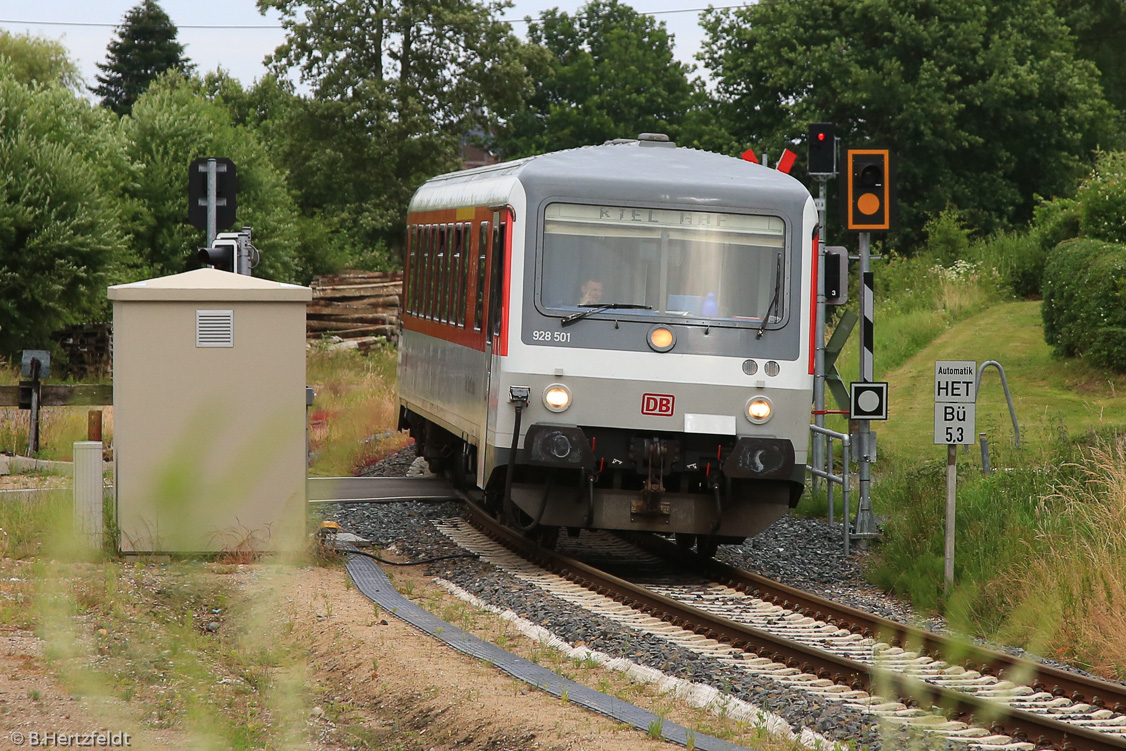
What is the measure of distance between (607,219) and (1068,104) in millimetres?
39759

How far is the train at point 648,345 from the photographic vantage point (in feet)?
37.1

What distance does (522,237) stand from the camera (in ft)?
37.3

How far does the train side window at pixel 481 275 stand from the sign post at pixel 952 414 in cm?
377

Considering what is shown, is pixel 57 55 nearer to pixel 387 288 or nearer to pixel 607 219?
pixel 387 288

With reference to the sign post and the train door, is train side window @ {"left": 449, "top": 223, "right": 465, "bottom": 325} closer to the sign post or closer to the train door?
the train door

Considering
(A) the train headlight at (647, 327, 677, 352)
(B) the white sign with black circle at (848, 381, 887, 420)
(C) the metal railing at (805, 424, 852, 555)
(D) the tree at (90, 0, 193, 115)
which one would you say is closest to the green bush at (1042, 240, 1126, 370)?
(C) the metal railing at (805, 424, 852, 555)

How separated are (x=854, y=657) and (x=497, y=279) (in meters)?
4.39

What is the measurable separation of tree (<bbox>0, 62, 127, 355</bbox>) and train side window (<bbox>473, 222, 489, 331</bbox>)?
1809cm

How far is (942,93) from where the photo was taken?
1794 inches

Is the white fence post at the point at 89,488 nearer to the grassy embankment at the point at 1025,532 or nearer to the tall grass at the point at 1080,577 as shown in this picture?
the grassy embankment at the point at 1025,532

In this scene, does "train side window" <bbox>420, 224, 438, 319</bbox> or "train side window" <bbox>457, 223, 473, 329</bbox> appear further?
"train side window" <bbox>420, 224, 438, 319</bbox>

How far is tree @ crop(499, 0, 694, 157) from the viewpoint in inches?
2859

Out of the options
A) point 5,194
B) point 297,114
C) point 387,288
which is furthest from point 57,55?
point 5,194

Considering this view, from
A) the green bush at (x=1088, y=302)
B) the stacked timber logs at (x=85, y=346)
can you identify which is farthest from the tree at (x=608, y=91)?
the green bush at (x=1088, y=302)
